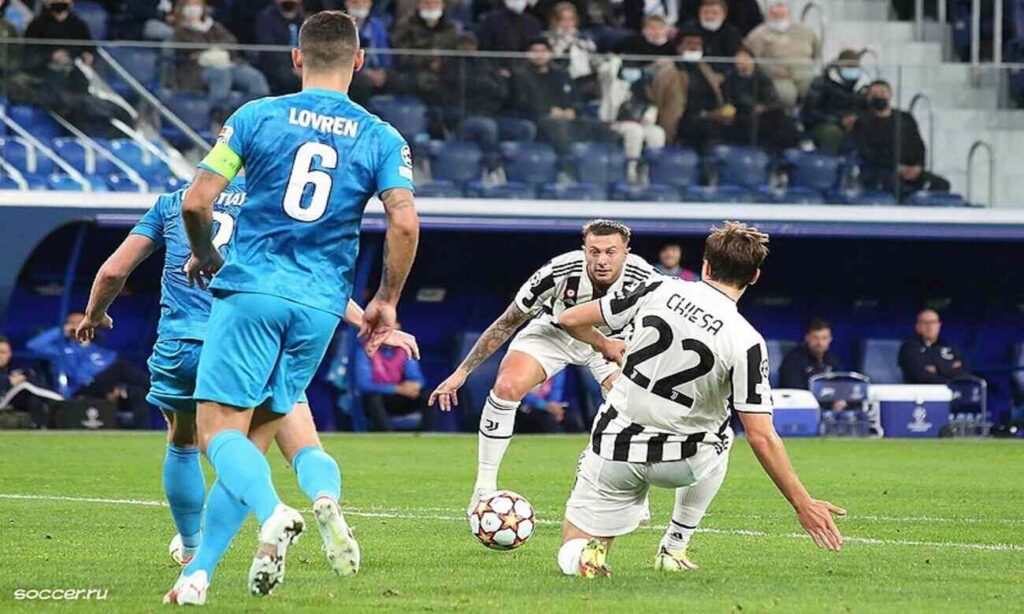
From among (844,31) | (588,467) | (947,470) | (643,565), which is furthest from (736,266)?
(844,31)

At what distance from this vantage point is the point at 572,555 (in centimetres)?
765

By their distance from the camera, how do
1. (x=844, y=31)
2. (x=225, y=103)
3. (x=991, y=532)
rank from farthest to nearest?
(x=844, y=31) → (x=225, y=103) → (x=991, y=532)

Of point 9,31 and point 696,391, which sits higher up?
point 9,31

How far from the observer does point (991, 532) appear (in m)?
9.91

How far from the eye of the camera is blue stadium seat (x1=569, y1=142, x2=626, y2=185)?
20.4m

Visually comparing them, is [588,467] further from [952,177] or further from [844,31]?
[844,31]

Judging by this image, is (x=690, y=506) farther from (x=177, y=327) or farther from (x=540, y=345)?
(x=540, y=345)

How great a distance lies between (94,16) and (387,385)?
18.0 feet

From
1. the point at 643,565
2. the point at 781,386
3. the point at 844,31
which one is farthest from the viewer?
the point at 844,31

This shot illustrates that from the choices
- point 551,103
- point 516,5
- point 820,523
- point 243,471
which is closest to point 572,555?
point 820,523

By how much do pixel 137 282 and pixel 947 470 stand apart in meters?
9.82

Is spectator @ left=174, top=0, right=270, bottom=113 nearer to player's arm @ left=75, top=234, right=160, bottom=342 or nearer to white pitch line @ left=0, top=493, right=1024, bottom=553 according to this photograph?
white pitch line @ left=0, top=493, right=1024, bottom=553

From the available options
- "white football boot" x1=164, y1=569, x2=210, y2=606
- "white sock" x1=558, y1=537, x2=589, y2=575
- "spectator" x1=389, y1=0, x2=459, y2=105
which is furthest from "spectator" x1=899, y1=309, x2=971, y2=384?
"white football boot" x1=164, y1=569, x2=210, y2=606

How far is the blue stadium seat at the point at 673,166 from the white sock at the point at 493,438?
32.2 feet
